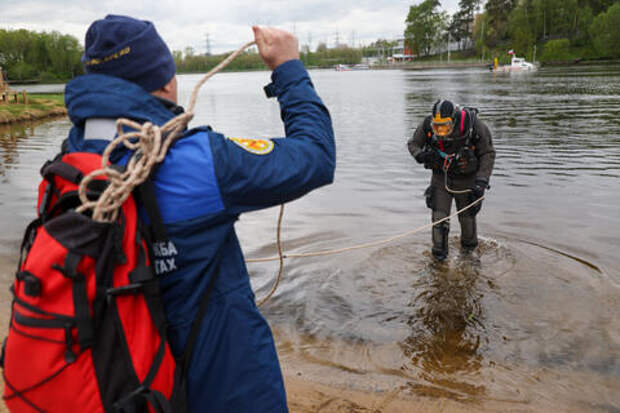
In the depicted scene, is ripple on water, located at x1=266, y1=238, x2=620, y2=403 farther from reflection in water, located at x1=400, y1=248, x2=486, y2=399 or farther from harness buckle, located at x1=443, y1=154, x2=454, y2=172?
harness buckle, located at x1=443, y1=154, x2=454, y2=172

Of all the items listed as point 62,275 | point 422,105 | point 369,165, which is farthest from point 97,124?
point 422,105

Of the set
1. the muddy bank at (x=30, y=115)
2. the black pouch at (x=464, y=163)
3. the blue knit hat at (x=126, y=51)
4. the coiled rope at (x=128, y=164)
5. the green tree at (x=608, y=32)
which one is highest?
the green tree at (x=608, y=32)

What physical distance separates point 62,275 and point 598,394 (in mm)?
4566

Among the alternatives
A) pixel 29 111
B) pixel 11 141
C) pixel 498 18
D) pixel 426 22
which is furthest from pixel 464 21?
pixel 11 141

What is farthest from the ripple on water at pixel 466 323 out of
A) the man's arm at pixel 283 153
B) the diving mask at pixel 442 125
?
the man's arm at pixel 283 153

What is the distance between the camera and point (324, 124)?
181 cm

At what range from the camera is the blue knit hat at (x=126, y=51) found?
163 centimetres

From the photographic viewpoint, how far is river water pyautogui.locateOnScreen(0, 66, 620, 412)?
445 centimetres

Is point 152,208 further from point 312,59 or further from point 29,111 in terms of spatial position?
point 312,59

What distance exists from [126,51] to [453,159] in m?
5.59

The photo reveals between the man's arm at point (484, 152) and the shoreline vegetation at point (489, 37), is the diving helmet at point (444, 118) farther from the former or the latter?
the shoreline vegetation at point (489, 37)

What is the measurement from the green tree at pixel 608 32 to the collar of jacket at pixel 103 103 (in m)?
99.7

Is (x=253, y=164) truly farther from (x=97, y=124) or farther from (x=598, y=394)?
(x=598, y=394)

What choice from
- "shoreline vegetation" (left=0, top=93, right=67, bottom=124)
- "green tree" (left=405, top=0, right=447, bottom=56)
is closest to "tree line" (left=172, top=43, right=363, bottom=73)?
"green tree" (left=405, top=0, right=447, bottom=56)
